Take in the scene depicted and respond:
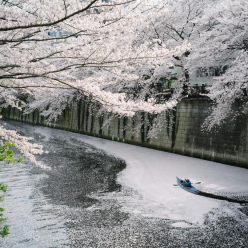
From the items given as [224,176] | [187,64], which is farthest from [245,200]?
[187,64]

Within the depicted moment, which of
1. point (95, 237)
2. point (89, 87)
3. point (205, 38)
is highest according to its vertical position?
point (205, 38)

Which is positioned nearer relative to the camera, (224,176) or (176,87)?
(224,176)

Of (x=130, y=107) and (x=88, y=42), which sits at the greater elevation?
(x=88, y=42)

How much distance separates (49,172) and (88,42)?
8.33 metres

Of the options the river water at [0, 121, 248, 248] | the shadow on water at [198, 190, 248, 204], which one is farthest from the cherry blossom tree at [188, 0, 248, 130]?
the river water at [0, 121, 248, 248]

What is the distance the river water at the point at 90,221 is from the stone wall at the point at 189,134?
5.46m

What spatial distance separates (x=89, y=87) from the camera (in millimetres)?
5477

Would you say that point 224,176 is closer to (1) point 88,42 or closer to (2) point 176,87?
(2) point 176,87

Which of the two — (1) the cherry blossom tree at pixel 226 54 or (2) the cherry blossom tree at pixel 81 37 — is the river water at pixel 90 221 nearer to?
(2) the cherry blossom tree at pixel 81 37

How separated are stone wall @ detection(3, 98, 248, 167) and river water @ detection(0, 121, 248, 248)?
5455 millimetres

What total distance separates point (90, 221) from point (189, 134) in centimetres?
1040

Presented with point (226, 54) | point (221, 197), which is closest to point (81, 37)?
point (221, 197)

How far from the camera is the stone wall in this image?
1292cm

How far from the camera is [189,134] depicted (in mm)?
15766
